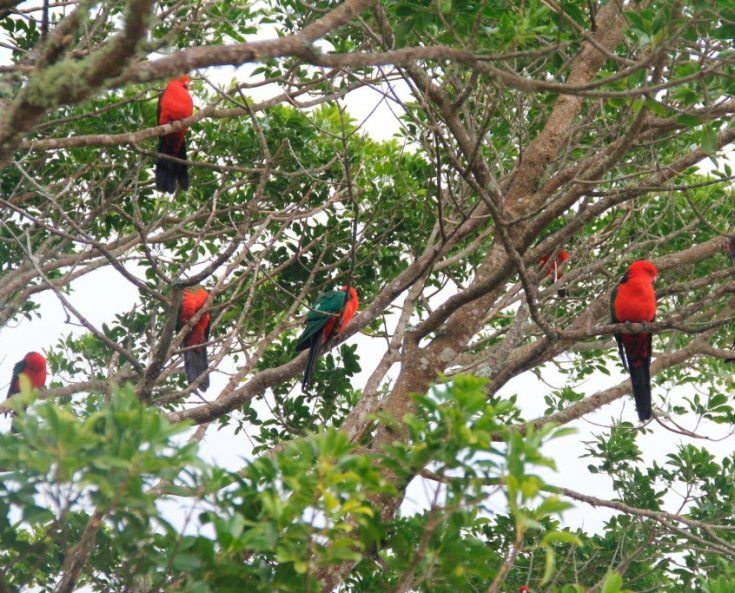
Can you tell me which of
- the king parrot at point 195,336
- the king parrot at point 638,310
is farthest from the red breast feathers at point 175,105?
the king parrot at point 638,310

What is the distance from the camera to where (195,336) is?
8352mm

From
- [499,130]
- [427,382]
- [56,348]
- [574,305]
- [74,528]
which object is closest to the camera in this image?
[74,528]

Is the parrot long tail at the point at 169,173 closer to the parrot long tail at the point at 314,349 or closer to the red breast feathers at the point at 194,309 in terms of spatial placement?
the red breast feathers at the point at 194,309

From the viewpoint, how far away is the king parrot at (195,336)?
7.49 metres

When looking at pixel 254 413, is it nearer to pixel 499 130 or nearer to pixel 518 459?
pixel 499 130

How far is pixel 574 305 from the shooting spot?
29.0 feet

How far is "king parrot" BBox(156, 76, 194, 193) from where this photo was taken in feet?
25.3

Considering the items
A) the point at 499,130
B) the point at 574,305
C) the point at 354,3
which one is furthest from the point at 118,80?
the point at 574,305

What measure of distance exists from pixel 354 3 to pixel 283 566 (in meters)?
1.88

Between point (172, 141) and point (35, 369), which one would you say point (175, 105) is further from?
point (35, 369)

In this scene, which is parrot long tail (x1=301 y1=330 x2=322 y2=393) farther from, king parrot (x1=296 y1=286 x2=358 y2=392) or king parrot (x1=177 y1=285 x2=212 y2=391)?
king parrot (x1=177 y1=285 x2=212 y2=391)

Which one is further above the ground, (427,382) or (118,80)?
(427,382)

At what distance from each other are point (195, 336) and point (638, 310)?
153 inches

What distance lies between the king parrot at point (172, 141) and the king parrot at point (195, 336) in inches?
36.0
